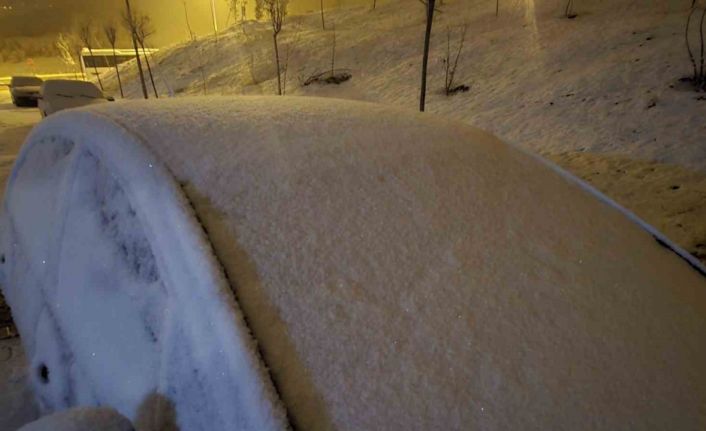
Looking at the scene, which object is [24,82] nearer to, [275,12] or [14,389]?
[275,12]

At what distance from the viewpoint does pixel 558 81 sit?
8.69m

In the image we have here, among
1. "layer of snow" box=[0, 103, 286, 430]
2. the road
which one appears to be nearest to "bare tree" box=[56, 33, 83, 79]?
the road

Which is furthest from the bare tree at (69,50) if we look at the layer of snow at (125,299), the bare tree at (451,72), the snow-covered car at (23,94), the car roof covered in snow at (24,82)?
the layer of snow at (125,299)

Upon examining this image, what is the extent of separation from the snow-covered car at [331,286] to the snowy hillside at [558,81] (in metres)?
0.78

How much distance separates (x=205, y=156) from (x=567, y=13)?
50.9ft

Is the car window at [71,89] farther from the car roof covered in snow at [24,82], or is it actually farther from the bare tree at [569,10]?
the bare tree at [569,10]

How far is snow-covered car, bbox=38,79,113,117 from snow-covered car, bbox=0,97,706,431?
363 inches

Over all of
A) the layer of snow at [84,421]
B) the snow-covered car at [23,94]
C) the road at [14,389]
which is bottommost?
the snow-covered car at [23,94]

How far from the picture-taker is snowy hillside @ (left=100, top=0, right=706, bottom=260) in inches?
193

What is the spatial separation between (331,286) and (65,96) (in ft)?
35.2

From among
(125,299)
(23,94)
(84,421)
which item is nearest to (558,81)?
(125,299)

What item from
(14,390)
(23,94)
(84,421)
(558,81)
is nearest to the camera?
(84,421)

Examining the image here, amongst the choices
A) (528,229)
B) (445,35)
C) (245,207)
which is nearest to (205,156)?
(245,207)

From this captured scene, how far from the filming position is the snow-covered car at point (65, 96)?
29.4 feet
